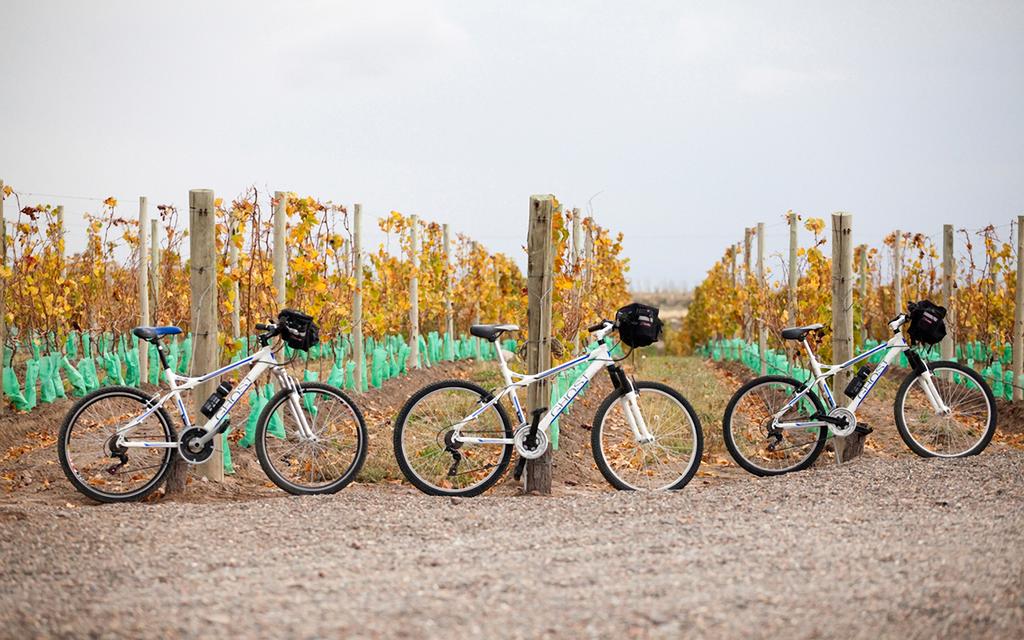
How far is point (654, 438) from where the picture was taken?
17.7ft

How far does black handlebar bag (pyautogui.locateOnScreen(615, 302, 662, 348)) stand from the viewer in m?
5.44

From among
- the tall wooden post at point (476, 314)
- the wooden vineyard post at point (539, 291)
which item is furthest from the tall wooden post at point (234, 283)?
the tall wooden post at point (476, 314)

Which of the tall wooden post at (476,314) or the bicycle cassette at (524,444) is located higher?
the tall wooden post at (476,314)

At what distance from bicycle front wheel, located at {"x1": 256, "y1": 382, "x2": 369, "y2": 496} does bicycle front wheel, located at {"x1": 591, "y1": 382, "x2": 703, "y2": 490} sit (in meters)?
1.32

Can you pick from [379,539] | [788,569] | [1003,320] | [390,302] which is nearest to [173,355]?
[390,302]

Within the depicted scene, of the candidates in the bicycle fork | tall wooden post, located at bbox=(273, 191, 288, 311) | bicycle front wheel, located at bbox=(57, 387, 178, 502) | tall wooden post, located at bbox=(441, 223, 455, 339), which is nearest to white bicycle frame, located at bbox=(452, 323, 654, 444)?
the bicycle fork

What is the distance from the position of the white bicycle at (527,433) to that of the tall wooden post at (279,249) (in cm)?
249

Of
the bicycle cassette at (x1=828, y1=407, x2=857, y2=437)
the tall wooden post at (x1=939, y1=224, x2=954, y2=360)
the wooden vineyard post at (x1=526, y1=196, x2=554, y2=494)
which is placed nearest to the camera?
the wooden vineyard post at (x1=526, y1=196, x2=554, y2=494)

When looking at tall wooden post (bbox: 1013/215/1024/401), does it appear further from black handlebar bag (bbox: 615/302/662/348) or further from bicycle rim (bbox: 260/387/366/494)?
bicycle rim (bbox: 260/387/366/494)

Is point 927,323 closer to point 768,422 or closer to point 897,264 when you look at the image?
point 768,422

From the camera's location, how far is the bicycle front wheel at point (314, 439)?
5.31 metres

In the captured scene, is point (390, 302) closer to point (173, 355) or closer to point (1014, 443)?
point (173, 355)

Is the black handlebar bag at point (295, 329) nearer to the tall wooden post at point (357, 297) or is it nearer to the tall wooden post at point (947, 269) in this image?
the tall wooden post at point (357, 297)

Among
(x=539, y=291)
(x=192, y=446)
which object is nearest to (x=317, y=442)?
(x=192, y=446)
